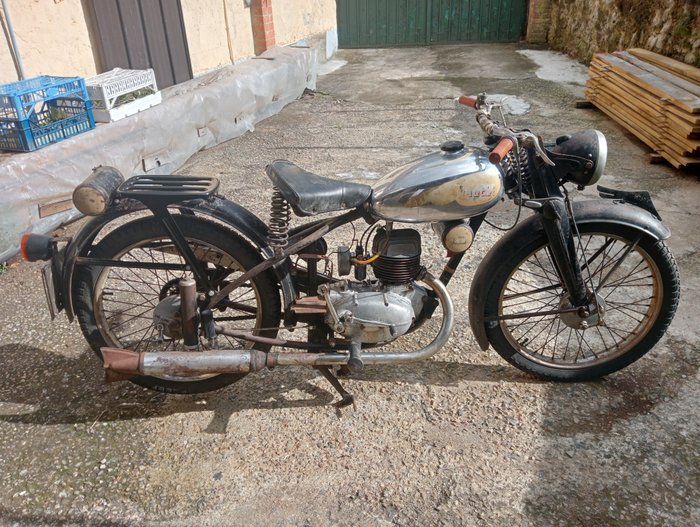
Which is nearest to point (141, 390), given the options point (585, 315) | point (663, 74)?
point (585, 315)

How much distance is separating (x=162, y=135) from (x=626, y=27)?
6900mm

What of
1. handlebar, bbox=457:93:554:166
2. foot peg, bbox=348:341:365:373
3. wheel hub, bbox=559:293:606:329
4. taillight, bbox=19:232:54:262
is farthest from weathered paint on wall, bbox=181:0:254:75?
wheel hub, bbox=559:293:606:329

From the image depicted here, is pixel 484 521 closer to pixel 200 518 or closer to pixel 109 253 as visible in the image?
pixel 200 518

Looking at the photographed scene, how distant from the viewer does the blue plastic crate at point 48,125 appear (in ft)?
13.8

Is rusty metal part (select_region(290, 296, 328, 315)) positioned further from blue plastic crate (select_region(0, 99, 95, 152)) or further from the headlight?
blue plastic crate (select_region(0, 99, 95, 152))

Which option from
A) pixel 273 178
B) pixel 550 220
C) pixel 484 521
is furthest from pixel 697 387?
pixel 273 178

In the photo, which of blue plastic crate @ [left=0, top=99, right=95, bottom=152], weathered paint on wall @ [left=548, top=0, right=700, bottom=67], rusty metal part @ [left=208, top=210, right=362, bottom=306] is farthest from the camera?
weathered paint on wall @ [left=548, top=0, right=700, bottom=67]

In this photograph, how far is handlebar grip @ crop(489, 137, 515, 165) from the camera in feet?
6.74

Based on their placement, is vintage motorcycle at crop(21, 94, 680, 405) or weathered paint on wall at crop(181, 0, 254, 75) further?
weathered paint on wall at crop(181, 0, 254, 75)

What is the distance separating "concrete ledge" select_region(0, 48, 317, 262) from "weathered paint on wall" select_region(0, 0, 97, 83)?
761 mm

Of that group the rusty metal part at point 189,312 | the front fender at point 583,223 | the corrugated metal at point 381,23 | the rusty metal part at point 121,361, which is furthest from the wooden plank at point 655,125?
Answer: the corrugated metal at point 381,23

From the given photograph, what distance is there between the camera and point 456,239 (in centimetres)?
237

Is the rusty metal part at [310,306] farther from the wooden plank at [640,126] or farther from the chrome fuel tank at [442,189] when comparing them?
the wooden plank at [640,126]

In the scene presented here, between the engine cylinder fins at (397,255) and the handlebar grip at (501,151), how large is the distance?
0.51 m
